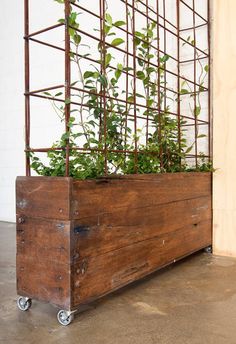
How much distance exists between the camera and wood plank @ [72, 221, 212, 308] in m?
1.43

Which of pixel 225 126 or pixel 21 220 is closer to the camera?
pixel 21 220

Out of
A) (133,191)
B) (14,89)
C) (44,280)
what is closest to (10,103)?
(14,89)

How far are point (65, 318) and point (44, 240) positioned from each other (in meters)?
0.34

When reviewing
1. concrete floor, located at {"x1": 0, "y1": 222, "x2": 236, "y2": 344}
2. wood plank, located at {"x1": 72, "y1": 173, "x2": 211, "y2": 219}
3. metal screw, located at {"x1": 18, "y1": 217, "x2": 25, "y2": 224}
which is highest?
wood plank, located at {"x1": 72, "y1": 173, "x2": 211, "y2": 219}

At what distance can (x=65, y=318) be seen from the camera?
4.60 ft

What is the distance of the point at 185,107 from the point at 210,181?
27.6 inches

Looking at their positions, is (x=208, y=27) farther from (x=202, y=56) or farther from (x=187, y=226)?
(x=187, y=226)

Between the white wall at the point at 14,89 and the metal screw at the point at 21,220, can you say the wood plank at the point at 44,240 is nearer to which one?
the metal screw at the point at 21,220

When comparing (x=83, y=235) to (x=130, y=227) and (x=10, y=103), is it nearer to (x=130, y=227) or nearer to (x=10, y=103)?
(x=130, y=227)

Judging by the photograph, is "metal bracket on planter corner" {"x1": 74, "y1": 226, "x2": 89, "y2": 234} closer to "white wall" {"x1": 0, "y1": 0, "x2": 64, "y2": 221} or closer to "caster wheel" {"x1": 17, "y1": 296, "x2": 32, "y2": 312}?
"caster wheel" {"x1": 17, "y1": 296, "x2": 32, "y2": 312}

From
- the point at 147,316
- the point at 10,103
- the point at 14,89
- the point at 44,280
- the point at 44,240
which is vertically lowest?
the point at 147,316

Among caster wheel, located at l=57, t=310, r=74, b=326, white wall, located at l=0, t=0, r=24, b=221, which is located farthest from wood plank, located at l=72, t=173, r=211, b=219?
white wall, located at l=0, t=0, r=24, b=221

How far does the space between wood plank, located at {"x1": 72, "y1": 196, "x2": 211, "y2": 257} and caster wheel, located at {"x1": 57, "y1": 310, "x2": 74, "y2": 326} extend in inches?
9.9

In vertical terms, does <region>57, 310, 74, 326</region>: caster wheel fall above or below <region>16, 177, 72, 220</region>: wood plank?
below
